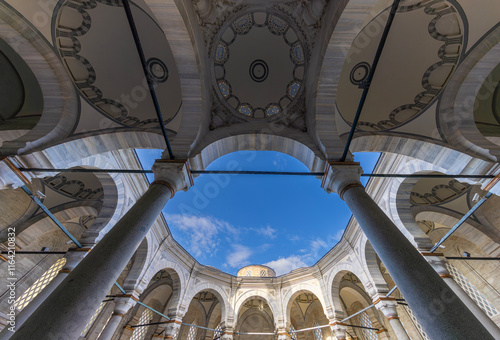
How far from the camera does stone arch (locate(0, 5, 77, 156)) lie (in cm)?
472

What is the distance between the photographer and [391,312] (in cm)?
802

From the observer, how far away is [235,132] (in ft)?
19.9

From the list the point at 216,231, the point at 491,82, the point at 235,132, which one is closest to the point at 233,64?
the point at 235,132

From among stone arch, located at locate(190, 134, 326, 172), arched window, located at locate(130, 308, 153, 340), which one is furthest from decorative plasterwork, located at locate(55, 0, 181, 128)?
arched window, located at locate(130, 308, 153, 340)

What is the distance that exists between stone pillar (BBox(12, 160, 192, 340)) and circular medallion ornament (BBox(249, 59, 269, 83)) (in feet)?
14.4

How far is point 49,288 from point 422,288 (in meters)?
8.13

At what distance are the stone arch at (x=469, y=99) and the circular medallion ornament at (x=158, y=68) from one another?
7317 millimetres

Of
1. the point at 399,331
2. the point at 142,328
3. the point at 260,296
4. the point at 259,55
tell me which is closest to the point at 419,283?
the point at 259,55

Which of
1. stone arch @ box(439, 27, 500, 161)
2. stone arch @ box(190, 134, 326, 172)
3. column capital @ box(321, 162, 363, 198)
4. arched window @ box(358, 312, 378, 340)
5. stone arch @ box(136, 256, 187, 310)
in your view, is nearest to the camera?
column capital @ box(321, 162, 363, 198)

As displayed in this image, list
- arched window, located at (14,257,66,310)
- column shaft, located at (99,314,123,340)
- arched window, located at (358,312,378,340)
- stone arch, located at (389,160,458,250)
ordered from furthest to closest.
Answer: arched window, located at (358,312,378,340) → arched window, located at (14,257,66,310) → column shaft, located at (99,314,123,340) → stone arch, located at (389,160,458,250)

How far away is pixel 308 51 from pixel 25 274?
1307 centimetres

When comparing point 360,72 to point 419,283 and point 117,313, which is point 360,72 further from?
point 117,313

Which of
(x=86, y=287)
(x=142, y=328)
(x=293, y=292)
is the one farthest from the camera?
(x=142, y=328)

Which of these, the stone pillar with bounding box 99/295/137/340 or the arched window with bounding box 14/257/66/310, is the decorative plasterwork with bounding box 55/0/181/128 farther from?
the arched window with bounding box 14/257/66/310
